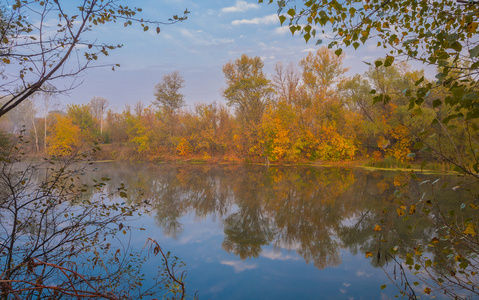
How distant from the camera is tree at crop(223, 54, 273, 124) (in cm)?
2827

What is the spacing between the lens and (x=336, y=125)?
23.2 meters

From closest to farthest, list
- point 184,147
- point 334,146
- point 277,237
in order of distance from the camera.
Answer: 1. point 277,237
2. point 334,146
3. point 184,147

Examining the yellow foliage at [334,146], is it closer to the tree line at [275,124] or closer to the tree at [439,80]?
the tree line at [275,124]

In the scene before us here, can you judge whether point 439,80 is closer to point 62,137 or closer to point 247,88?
point 247,88

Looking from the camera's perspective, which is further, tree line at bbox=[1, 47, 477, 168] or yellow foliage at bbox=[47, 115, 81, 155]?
yellow foliage at bbox=[47, 115, 81, 155]

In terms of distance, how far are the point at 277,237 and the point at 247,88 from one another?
77.3 ft

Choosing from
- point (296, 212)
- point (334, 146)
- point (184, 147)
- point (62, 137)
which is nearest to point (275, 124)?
point (334, 146)

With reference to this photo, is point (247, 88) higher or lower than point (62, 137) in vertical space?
higher

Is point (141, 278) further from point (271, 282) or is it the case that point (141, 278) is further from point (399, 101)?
point (399, 101)

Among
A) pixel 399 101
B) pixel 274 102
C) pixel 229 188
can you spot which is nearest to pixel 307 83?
pixel 274 102

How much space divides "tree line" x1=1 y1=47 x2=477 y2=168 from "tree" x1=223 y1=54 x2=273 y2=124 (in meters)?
0.11

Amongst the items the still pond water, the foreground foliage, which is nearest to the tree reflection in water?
the still pond water

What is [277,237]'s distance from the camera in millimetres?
6840

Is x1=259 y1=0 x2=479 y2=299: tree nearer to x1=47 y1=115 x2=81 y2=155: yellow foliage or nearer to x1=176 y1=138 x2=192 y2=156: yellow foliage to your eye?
x1=176 y1=138 x2=192 y2=156: yellow foliage
